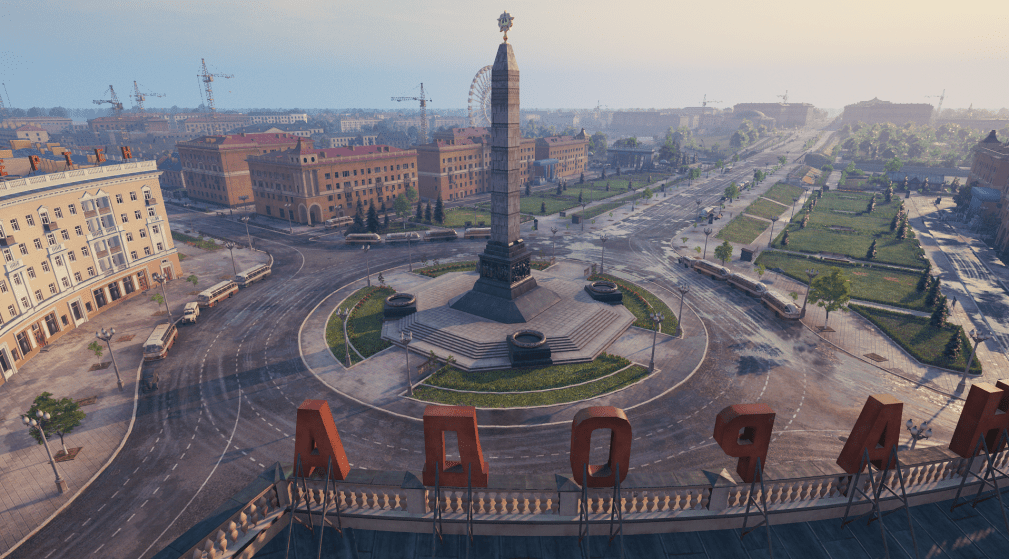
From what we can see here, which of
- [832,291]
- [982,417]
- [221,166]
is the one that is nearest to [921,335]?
[832,291]

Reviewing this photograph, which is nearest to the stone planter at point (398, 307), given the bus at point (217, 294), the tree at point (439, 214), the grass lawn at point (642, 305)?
the bus at point (217, 294)

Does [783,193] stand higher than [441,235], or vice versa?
[783,193]

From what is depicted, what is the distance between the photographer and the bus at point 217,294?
6181 centimetres

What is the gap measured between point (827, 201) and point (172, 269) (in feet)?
531

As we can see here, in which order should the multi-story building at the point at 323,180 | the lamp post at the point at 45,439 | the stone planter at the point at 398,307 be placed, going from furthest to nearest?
the multi-story building at the point at 323,180 → the stone planter at the point at 398,307 → the lamp post at the point at 45,439

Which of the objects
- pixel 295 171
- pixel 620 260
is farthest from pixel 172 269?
pixel 620 260

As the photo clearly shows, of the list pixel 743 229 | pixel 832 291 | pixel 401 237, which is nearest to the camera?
pixel 832 291

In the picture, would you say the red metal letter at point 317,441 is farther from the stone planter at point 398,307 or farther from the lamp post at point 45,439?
the stone planter at point 398,307

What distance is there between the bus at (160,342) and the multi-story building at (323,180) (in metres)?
51.9

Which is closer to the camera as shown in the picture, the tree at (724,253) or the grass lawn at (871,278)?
the grass lawn at (871,278)

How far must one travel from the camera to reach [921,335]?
53.0 metres

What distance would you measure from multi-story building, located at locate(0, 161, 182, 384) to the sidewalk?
6.70 feet

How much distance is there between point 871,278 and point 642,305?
41.0 meters

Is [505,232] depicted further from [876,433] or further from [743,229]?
[743,229]
